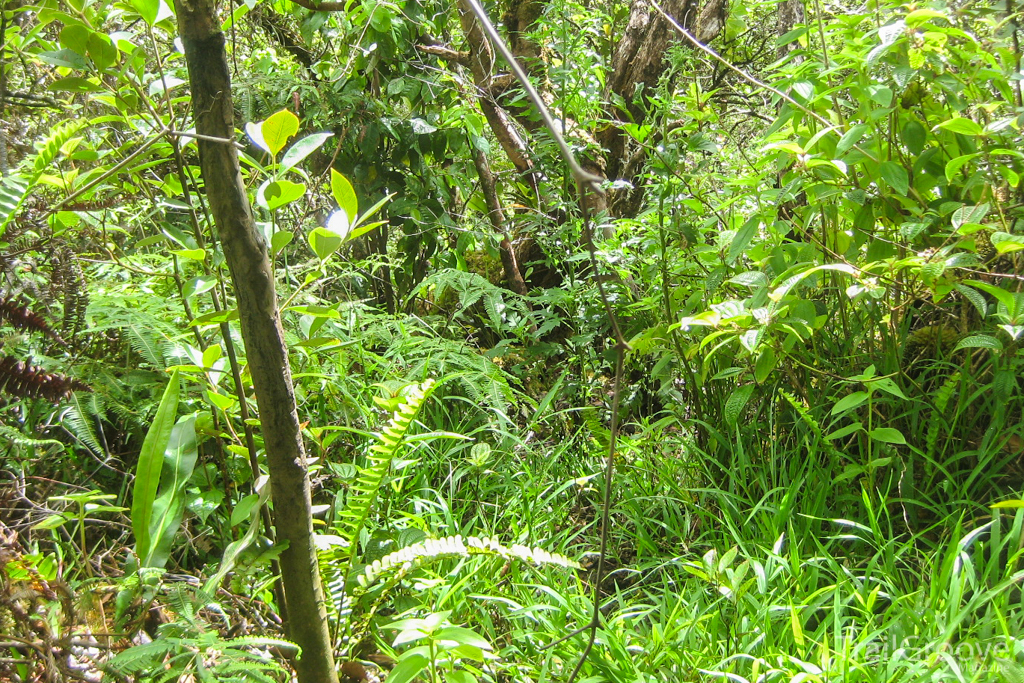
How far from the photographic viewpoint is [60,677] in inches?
43.1

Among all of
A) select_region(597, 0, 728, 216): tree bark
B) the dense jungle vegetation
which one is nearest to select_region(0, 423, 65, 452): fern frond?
the dense jungle vegetation

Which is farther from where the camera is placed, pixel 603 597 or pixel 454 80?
pixel 454 80

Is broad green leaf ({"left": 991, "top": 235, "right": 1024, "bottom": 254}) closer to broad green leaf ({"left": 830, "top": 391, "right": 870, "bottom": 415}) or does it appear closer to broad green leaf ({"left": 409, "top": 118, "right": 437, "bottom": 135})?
broad green leaf ({"left": 830, "top": 391, "right": 870, "bottom": 415})

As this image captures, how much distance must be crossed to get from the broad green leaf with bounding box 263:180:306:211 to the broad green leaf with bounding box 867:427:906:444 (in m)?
1.55

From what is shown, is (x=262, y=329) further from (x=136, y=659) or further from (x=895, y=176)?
(x=895, y=176)

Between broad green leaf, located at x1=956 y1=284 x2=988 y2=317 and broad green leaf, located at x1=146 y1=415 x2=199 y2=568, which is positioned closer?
broad green leaf, located at x1=146 y1=415 x2=199 y2=568

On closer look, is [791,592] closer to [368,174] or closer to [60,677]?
[60,677]

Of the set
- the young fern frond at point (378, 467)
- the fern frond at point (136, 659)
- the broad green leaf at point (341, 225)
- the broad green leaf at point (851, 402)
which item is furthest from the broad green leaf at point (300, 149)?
the broad green leaf at point (851, 402)

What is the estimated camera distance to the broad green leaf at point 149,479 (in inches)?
50.7


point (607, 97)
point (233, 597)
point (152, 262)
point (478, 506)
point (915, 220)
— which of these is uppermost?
point (607, 97)

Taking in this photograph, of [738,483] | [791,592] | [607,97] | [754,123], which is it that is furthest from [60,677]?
[754,123]

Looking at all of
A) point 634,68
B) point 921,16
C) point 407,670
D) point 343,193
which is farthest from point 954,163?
point 634,68

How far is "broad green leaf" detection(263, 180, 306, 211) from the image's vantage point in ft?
3.70

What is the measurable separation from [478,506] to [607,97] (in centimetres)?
222
